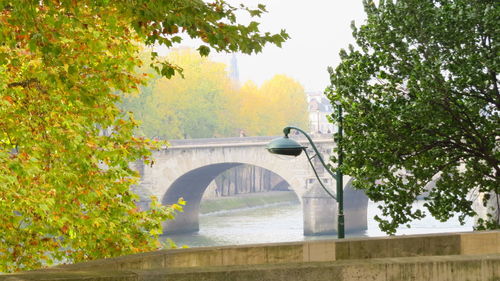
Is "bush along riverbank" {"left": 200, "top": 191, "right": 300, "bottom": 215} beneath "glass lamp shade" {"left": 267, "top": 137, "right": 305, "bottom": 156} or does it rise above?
beneath

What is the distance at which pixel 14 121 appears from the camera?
9766 mm

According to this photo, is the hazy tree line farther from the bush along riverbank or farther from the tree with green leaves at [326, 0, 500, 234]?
the tree with green leaves at [326, 0, 500, 234]

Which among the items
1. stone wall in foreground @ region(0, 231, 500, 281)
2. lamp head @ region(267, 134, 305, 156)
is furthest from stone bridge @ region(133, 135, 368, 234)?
stone wall in foreground @ region(0, 231, 500, 281)

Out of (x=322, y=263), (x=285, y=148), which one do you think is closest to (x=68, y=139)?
(x=285, y=148)

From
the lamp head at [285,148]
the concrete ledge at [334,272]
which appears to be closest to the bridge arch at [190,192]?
the lamp head at [285,148]

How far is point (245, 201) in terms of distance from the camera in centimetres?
6644

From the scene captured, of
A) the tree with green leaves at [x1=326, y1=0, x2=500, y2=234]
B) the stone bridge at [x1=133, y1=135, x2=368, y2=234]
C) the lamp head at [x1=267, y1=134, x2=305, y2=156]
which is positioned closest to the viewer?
the tree with green leaves at [x1=326, y1=0, x2=500, y2=234]

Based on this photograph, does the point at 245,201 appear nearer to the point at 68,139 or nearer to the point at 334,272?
the point at 68,139

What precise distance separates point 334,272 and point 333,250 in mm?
2282

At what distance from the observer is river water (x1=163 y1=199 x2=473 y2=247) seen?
41.8 meters

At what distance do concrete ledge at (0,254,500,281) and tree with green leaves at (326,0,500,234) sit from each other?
7.60 meters

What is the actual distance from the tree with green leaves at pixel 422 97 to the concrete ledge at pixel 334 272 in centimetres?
760

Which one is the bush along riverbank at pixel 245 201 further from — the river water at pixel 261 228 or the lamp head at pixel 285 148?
the lamp head at pixel 285 148

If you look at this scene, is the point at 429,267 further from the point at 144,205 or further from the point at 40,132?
the point at 144,205
